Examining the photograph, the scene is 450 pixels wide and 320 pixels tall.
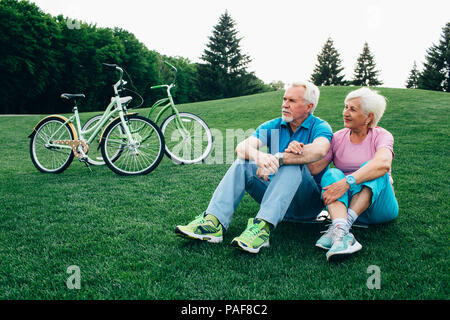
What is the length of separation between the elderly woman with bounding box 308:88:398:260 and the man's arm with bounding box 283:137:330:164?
5.7 inches

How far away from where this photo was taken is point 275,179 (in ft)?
7.54

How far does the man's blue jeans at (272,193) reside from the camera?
2219 mm

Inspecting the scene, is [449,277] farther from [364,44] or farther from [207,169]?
[364,44]

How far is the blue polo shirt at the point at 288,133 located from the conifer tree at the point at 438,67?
1817 inches

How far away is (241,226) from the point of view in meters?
2.70

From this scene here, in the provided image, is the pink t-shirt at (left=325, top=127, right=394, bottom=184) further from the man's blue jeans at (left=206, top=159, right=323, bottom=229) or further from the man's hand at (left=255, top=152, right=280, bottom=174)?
the man's hand at (left=255, top=152, right=280, bottom=174)

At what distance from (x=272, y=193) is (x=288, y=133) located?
69 cm

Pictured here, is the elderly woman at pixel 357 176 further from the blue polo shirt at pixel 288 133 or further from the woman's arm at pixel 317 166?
the blue polo shirt at pixel 288 133

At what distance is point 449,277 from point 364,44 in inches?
2323

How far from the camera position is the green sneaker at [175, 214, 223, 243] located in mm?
2244

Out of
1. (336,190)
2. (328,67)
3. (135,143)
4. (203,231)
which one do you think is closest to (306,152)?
(336,190)

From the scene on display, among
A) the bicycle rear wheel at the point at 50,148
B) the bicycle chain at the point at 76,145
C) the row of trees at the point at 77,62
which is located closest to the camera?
the bicycle chain at the point at 76,145

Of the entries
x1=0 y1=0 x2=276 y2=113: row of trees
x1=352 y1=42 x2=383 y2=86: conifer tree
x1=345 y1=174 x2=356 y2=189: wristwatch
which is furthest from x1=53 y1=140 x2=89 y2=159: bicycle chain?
x1=352 y1=42 x2=383 y2=86: conifer tree

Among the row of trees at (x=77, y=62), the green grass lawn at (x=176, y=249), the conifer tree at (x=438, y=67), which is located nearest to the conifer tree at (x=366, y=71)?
the conifer tree at (x=438, y=67)
